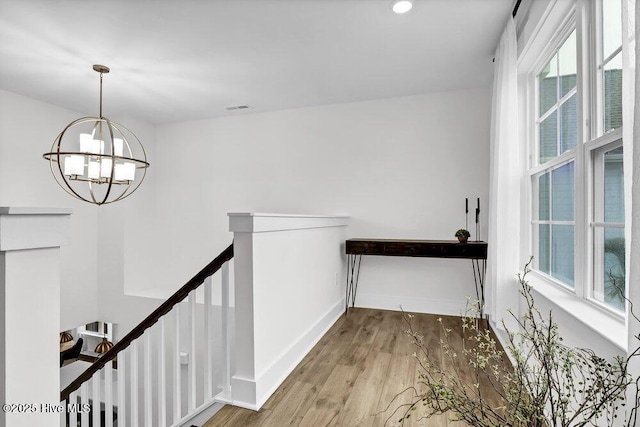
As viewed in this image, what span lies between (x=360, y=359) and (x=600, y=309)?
1.52m

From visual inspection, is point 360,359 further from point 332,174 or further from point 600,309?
point 332,174

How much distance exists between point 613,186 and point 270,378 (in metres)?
2.00

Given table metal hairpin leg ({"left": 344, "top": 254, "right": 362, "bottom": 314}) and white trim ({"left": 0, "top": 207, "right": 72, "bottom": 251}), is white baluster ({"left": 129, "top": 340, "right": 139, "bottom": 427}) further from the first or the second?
table metal hairpin leg ({"left": 344, "top": 254, "right": 362, "bottom": 314})

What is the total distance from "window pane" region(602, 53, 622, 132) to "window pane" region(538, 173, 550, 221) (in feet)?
2.85

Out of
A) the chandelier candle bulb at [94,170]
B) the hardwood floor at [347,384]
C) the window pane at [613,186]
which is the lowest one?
the hardwood floor at [347,384]

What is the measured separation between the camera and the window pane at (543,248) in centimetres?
224

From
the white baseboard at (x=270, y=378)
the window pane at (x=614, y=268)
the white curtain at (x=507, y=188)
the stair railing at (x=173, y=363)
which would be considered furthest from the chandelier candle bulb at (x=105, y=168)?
the window pane at (x=614, y=268)

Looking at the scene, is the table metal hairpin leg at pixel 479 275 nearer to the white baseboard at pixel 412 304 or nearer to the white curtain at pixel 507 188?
the white baseboard at pixel 412 304

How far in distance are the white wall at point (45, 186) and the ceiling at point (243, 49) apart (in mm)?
213

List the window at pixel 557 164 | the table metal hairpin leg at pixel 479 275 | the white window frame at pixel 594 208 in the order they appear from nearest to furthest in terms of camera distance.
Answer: the white window frame at pixel 594 208 → the window at pixel 557 164 → the table metal hairpin leg at pixel 479 275

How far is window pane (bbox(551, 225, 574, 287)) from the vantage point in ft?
6.11

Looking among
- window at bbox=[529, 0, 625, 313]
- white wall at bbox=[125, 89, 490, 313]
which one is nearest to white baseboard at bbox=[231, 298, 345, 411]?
white wall at bbox=[125, 89, 490, 313]

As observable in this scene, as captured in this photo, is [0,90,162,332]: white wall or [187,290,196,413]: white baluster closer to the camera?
[187,290,196,413]: white baluster

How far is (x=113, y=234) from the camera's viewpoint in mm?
4441
